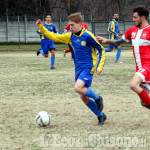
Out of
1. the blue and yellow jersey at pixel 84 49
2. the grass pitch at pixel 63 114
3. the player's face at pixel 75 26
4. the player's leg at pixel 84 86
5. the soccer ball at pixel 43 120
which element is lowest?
the grass pitch at pixel 63 114

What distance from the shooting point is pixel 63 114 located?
634 centimetres

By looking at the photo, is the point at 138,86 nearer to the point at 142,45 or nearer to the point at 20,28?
the point at 142,45

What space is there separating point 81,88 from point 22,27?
27.4 metres

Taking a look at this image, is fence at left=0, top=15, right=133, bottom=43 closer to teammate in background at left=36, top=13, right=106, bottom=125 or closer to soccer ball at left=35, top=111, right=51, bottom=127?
teammate in background at left=36, top=13, right=106, bottom=125

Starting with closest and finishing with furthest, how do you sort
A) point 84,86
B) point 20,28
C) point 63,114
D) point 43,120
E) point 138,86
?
point 138,86 → point 43,120 → point 84,86 → point 63,114 → point 20,28

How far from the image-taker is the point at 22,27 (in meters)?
32.1

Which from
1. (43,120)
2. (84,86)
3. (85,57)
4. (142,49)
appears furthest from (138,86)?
(43,120)

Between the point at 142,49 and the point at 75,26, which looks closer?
the point at 142,49

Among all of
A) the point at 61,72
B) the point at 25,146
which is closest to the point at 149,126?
the point at 25,146

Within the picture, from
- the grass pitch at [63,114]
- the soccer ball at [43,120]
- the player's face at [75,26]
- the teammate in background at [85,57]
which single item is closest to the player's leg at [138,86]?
the grass pitch at [63,114]

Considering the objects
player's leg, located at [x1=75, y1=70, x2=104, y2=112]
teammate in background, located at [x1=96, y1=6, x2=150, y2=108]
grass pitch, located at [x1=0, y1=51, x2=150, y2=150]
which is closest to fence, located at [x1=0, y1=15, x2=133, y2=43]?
grass pitch, located at [x1=0, y1=51, x2=150, y2=150]

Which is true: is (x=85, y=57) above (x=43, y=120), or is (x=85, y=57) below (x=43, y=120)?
above

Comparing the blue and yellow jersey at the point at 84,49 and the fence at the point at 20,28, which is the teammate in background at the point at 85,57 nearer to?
the blue and yellow jersey at the point at 84,49

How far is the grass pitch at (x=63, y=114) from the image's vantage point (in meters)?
4.79
